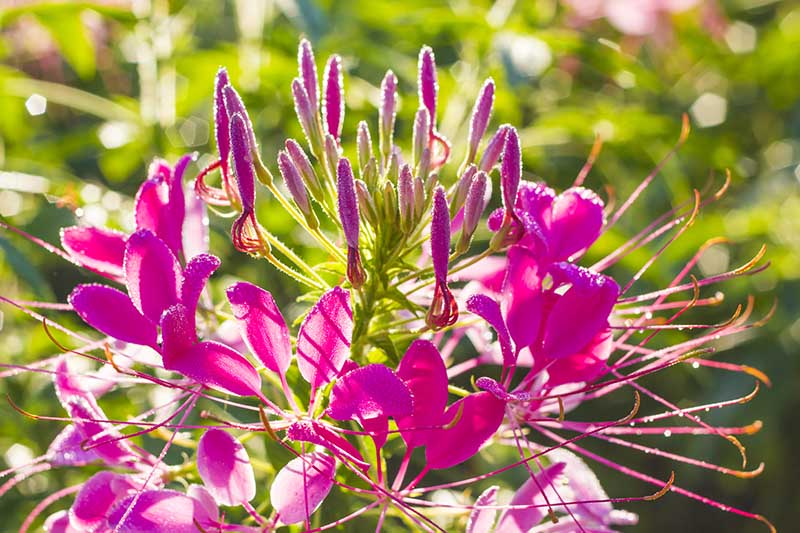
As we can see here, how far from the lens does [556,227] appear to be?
3.82 feet

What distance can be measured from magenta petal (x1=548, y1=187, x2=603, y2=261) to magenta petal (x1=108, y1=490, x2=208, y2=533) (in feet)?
1.68

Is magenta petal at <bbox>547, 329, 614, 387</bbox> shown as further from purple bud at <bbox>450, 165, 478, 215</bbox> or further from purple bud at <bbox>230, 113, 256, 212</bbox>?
purple bud at <bbox>230, 113, 256, 212</bbox>

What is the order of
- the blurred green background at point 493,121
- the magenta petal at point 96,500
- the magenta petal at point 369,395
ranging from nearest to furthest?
the magenta petal at point 369,395 < the magenta petal at point 96,500 < the blurred green background at point 493,121

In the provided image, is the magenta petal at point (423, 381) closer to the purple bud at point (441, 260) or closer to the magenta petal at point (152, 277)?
the purple bud at point (441, 260)

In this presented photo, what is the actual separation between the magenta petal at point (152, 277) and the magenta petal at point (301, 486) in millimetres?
219

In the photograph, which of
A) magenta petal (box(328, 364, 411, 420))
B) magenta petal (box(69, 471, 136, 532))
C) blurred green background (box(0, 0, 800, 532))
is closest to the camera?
magenta petal (box(328, 364, 411, 420))

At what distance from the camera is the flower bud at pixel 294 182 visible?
3.56 ft

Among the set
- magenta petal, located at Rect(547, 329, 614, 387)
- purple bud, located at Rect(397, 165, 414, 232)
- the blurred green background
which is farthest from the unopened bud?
the blurred green background

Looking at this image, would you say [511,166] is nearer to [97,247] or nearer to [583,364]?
[583,364]

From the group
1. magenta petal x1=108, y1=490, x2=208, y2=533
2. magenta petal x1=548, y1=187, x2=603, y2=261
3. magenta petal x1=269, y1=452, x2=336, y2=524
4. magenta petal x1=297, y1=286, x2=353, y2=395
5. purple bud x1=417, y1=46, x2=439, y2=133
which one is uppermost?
purple bud x1=417, y1=46, x2=439, y2=133

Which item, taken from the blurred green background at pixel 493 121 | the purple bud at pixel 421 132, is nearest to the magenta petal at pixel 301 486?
the purple bud at pixel 421 132

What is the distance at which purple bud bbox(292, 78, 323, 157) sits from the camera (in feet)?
3.93

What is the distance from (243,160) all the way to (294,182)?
0.09 meters

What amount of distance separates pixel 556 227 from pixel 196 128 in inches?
52.2
